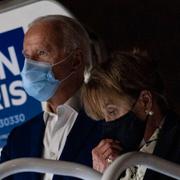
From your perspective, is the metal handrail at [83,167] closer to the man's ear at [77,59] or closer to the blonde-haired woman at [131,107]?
the blonde-haired woman at [131,107]

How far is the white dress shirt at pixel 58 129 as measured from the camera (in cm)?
154

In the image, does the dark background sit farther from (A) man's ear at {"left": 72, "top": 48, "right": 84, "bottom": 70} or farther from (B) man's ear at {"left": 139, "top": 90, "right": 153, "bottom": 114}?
(B) man's ear at {"left": 139, "top": 90, "right": 153, "bottom": 114}

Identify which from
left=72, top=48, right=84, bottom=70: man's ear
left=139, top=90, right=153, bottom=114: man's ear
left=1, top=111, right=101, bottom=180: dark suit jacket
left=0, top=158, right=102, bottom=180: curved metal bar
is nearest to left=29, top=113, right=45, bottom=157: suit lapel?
left=1, top=111, right=101, bottom=180: dark suit jacket

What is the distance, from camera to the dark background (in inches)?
73.7

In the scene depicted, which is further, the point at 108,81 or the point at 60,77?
the point at 60,77

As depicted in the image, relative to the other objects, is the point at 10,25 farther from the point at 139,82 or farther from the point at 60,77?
the point at 139,82

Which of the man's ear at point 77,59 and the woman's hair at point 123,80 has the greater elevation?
the woman's hair at point 123,80

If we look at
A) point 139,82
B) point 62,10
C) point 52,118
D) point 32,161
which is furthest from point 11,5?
point 32,161

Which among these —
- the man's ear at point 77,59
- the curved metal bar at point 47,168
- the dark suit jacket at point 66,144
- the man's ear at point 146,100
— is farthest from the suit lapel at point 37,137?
the curved metal bar at point 47,168

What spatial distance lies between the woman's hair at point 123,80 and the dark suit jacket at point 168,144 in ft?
0.17

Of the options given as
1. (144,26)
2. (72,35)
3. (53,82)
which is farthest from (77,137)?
(144,26)

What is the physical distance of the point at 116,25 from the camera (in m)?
1.99

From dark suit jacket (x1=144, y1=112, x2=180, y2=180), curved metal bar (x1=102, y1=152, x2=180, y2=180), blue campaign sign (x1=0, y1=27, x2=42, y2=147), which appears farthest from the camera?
blue campaign sign (x1=0, y1=27, x2=42, y2=147)

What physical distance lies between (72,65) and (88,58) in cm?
6
